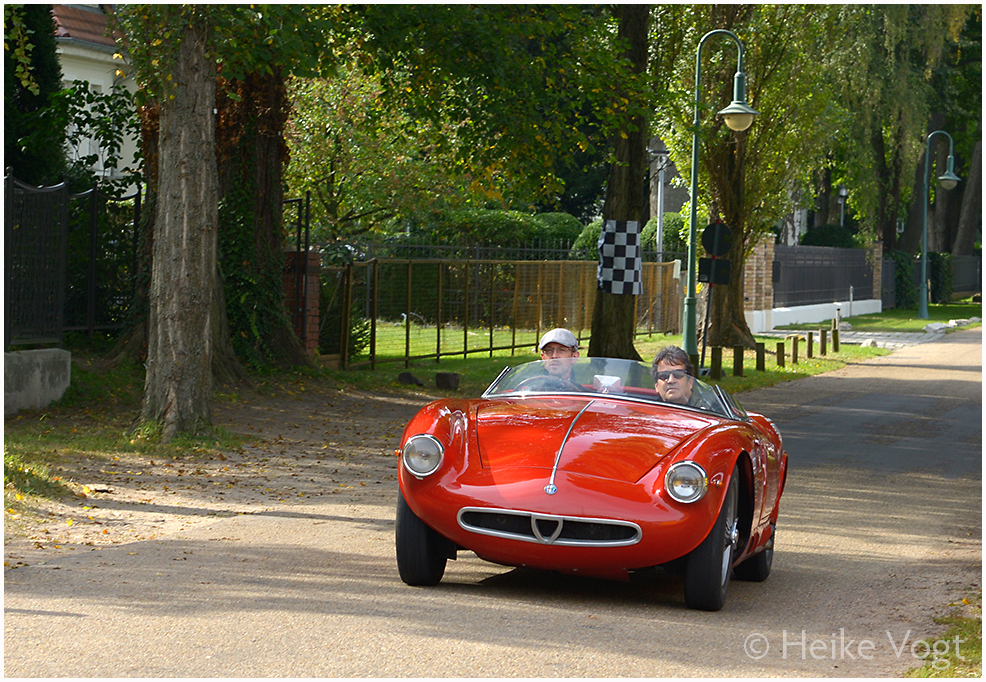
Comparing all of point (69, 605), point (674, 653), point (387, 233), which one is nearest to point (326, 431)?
point (69, 605)

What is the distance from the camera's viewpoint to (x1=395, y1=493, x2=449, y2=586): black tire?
5973 mm

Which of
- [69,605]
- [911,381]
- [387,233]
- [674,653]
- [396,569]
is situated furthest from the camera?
[387,233]

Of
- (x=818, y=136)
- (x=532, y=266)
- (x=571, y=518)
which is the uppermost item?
(x=818, y=136)

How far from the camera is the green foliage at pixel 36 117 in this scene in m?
17.5

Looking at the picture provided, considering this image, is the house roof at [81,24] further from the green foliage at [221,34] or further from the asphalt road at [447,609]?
the asphalt road at [447,609]

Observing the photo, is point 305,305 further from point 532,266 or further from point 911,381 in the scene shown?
point 911,381

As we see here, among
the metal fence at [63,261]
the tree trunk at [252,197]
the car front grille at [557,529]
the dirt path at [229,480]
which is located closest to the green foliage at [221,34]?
the metal fence at [63,261]

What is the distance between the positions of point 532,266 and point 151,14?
46.3 feet

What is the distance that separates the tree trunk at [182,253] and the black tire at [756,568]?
6.28 meters

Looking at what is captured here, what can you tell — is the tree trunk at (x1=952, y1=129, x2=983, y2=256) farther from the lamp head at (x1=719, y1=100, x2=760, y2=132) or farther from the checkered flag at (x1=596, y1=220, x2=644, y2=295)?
the checkered flag at (x1=596, y1=220, x2=644, y2=295)

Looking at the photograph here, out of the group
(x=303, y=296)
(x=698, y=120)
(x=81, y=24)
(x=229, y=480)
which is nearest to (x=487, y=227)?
(x=81, y=24)

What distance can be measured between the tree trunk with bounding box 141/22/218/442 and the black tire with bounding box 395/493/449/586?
584 cm

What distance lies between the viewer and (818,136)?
27766mm

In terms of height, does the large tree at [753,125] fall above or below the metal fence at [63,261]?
above
